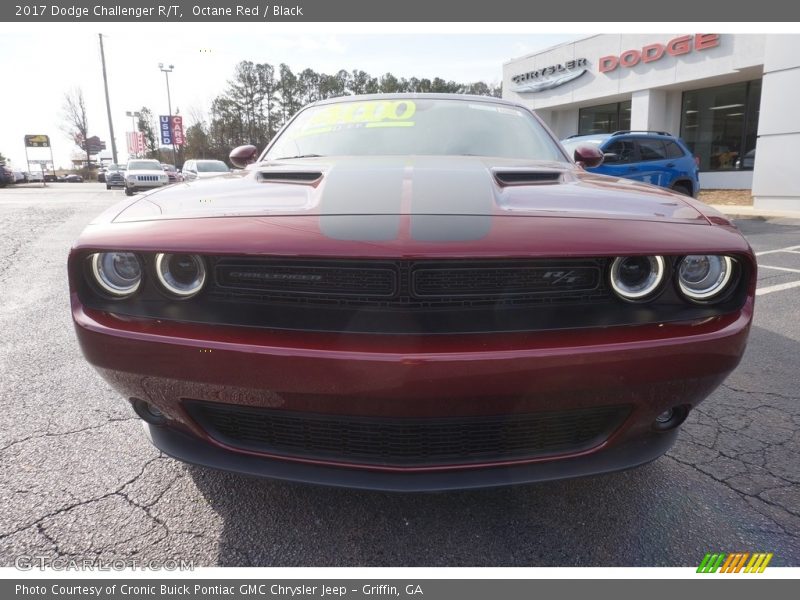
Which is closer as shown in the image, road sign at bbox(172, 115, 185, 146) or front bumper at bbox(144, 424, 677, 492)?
front bumper at bbox(144, 424, 677, 492)

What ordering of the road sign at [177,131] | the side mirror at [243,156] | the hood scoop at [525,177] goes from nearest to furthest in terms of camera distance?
the hood scoop at [525,177] < the side mirror at [243,156] < the road sign at [177,131]

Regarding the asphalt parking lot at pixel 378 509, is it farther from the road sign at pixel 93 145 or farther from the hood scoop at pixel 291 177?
the road sign at pixel 93 145

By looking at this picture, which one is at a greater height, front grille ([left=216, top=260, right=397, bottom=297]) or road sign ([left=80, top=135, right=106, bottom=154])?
road sign ([left=80, top=135, right=106, bottom=154])

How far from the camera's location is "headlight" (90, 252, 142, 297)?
4.96 feet

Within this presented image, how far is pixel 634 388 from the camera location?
4.57ft

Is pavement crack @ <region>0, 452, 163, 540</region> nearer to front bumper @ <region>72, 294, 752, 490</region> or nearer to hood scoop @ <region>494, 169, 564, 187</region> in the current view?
front bumper @ <region>72, 294, 752, 490</region>

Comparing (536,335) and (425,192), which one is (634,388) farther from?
(425,192)

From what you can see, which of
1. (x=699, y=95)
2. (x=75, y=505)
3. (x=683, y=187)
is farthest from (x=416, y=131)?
(x=699, y=95)

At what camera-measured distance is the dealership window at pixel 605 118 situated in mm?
21031

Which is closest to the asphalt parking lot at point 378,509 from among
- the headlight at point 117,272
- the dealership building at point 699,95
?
the headlight at point 117,272

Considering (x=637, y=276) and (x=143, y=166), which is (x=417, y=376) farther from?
(x=143, y=166)

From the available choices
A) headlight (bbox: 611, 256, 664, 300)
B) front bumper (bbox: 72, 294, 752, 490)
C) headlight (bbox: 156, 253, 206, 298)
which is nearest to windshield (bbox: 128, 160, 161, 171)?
headlight (bbox: 156, 253, 206, 298)

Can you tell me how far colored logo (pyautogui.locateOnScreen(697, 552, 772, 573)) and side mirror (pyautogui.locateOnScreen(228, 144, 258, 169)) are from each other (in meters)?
2.78

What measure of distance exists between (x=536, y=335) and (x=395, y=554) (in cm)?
78
